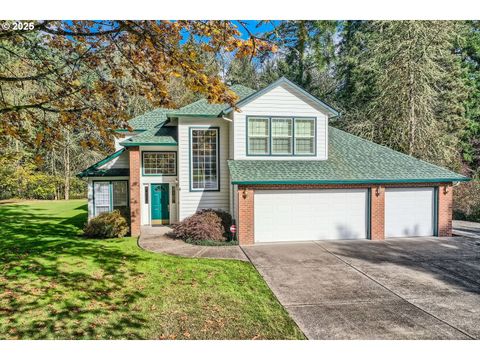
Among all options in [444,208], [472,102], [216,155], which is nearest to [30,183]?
[216,155]

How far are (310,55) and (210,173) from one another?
21.3 m

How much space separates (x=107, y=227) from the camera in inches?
563

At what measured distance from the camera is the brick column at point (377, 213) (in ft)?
46.8

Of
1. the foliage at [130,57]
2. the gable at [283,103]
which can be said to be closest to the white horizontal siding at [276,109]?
the gable at [283,103]

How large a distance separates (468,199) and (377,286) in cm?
1566

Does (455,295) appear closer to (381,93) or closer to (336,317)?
(336,317)

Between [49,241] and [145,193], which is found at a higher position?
[145,193]

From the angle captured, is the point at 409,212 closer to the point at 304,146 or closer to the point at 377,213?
the point at 377,213

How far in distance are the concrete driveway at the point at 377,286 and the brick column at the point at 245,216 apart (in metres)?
0.72

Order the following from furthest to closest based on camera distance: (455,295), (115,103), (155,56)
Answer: (115,103)
(155,56)
(455,295)

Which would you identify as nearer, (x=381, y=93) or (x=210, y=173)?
(x=210, y=173)

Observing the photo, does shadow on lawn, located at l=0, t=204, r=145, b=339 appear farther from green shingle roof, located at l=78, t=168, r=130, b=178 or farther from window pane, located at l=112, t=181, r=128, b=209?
green shingle roof, located at l=78, t=168, r=130, b=178
